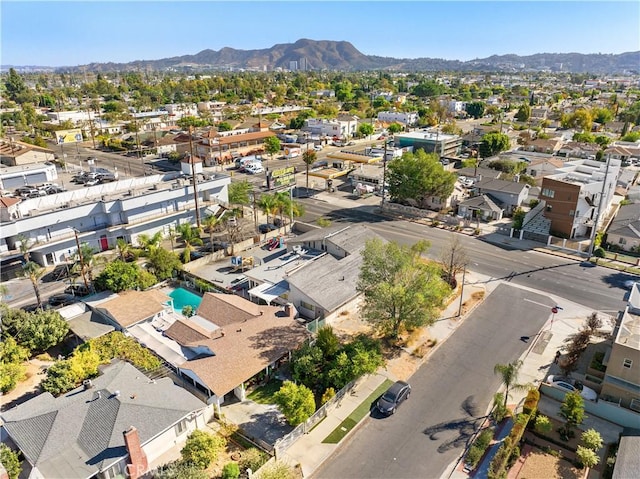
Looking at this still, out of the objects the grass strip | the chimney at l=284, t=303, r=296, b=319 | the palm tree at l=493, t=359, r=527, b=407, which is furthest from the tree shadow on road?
the chimney at l=284, t=303, r=296, b=319

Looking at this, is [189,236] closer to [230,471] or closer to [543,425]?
[230,471]

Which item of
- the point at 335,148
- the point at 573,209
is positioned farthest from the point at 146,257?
the point at 335,148

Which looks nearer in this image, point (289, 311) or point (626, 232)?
point (289, 311)

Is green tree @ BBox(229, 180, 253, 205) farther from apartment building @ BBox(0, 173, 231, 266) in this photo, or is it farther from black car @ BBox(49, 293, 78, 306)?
black car @ BBox(49, 293, 78, 306)

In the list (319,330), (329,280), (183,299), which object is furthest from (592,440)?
(183,299)

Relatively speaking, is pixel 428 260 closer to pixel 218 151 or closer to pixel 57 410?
pixel 57 410

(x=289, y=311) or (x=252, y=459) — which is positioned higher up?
(x=289, y=311)
